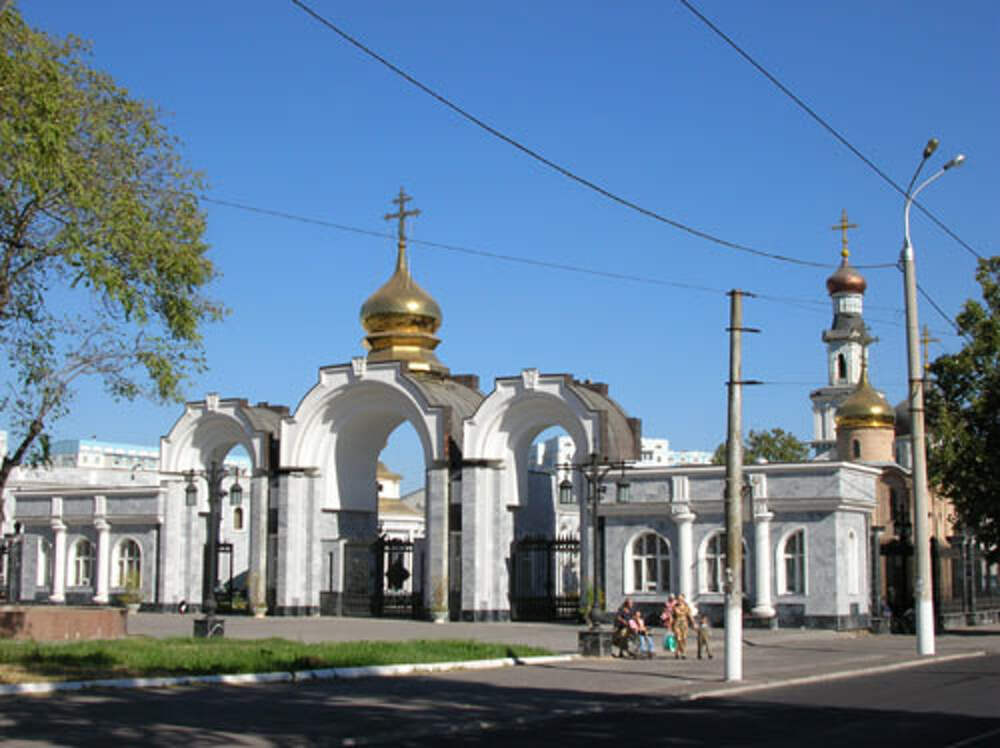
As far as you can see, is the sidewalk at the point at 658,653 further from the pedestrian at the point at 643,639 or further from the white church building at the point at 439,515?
the white church building at the point at 439,515

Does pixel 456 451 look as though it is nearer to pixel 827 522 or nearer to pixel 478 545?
pixel 478 545

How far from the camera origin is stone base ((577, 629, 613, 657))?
26.1 m

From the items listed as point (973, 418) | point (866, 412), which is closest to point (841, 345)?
point (866, 412)

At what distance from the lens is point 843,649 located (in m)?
29.0

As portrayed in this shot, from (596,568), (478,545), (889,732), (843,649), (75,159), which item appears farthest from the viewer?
(478,545)

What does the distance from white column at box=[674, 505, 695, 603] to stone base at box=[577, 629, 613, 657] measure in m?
10.8

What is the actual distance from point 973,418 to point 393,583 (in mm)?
20099

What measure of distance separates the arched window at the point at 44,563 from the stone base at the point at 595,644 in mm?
31052

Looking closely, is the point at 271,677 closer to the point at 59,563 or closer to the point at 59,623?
the point at 59,623

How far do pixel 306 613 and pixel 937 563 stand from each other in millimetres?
21104

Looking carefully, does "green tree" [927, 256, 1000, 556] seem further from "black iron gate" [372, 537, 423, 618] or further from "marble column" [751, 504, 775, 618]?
"black iron gate" [372, 537, 423, 618]

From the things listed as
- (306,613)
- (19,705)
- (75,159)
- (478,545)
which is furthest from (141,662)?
(306,613)

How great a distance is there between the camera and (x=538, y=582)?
139 ft

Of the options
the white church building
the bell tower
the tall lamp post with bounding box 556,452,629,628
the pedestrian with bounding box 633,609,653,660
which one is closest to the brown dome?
the bell tower
